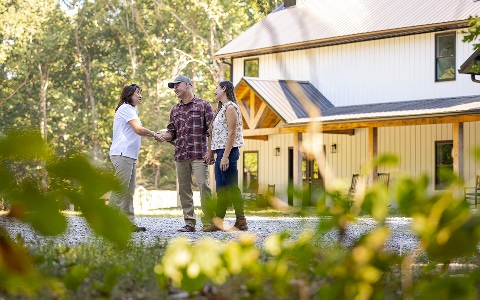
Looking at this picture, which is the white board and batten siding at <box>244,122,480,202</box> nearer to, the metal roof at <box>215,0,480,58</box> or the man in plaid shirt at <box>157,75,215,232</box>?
the metal roof at <box>215,0,480,58</box>

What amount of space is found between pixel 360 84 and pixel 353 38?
4.24 feet

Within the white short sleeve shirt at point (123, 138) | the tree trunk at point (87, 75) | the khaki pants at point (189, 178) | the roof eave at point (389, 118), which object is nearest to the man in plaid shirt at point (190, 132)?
the khaki pants at point (189, 178)

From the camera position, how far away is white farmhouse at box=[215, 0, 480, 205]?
21344mm

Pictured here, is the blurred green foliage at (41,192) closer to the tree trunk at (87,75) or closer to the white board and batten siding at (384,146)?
the white board and batten siding at (384,146)

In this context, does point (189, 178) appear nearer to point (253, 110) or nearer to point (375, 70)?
point (253, 110)

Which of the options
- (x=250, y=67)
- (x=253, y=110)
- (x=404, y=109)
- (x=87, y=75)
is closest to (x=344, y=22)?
(x=250, y=67)

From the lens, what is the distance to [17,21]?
37.3 metres

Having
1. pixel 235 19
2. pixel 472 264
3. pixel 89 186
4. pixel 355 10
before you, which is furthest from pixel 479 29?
pixel 235 19

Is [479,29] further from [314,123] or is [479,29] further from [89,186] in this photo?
[89,186]

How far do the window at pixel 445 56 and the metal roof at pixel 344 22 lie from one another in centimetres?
38

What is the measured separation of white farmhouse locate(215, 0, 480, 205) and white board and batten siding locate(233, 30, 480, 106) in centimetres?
3

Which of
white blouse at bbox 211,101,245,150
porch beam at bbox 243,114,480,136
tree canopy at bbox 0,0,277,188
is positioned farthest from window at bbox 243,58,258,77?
white blouse at bbox 211,101,245,150

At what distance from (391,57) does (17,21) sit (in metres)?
19.9

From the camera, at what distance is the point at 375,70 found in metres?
23.7
